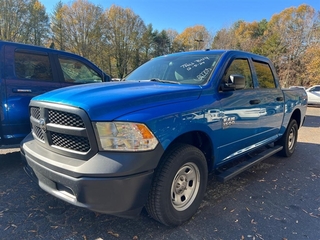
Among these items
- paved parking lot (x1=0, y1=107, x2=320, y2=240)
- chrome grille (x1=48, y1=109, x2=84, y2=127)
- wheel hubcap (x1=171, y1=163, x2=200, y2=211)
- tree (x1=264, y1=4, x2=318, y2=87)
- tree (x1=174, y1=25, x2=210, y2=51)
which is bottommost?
paved parking lot (x1=0, y1=107, x2=320, y2=240)

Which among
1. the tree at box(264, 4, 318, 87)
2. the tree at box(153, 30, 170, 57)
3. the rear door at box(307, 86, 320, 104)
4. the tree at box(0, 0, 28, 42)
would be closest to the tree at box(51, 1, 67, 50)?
the tree at box(0, 0, 28, 42)

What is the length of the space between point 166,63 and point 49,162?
7.26 feet

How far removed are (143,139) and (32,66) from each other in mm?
3194

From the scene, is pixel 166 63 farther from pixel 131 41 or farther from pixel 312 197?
pixel 131 41

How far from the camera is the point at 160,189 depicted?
2129mm

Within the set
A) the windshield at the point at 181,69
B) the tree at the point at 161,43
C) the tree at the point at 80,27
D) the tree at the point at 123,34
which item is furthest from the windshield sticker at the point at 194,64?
the tree at the point at 161,43

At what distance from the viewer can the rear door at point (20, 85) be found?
3.73 metres

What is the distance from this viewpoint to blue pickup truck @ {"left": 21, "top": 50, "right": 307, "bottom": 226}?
1.89 meters

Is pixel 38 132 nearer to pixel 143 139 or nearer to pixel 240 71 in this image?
pixel 143 139

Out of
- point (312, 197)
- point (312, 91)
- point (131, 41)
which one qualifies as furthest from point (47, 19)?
point (312, 197)

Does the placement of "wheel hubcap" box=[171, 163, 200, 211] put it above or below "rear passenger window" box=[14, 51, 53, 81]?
below

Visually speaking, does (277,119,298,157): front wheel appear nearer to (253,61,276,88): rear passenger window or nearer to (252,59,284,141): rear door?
(252,59,284,141): rear door

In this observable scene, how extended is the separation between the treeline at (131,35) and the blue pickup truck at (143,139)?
853 inches

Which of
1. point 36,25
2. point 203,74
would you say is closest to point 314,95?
point 203,74
